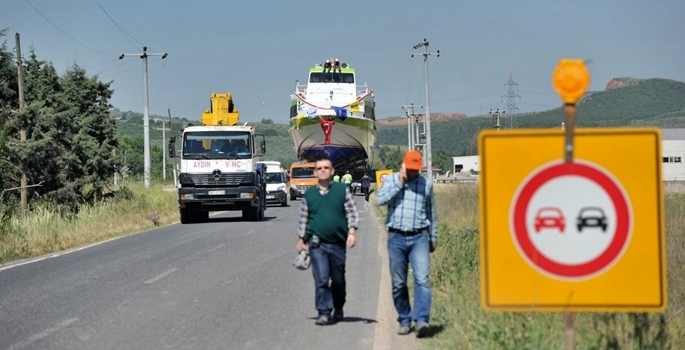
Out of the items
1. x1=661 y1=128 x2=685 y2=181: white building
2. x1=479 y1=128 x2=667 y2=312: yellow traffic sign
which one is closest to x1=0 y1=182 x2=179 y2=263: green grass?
x1=479 y1=128 x2=667 y2=312: yellow traffic sign

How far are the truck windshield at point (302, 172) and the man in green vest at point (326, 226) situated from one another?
4685cm

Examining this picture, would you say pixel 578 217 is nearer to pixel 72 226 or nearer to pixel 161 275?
pixel 161 275

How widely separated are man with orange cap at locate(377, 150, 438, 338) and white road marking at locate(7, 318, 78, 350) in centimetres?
355

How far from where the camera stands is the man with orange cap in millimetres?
9641

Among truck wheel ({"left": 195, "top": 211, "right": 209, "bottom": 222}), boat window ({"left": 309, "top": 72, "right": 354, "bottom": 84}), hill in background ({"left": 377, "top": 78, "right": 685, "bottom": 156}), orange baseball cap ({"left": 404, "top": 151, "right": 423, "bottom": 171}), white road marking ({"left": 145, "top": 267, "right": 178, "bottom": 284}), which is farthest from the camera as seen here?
hill in background ({"left": 377, "top": 78, "right": 685, "bottom": 156})

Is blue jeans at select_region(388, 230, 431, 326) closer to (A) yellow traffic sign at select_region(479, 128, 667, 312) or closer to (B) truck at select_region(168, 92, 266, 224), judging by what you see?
(A) yellow traffic sign at select_region(479, 128, 667, 312)

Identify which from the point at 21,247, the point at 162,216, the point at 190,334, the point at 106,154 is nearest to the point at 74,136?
the point at 106,154

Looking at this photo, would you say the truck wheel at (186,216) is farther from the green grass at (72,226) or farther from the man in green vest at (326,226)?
the man in green vest at (326,226)

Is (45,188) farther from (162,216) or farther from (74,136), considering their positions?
(162,216)

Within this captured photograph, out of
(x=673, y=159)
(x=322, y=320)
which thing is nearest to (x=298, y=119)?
(x=322, y=320)

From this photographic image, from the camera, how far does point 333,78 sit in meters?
52.9

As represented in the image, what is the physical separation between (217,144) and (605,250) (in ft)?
88.4

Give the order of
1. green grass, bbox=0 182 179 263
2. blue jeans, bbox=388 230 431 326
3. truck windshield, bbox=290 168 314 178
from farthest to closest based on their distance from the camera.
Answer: truck windshield, bbox=290 168 314 178, green grass, bbox=0 182 179 263, blue jeans, bbox=388 230 431 326

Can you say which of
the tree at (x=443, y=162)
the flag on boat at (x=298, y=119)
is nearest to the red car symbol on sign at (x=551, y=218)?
the flag on boat at (x=298, y=119)
